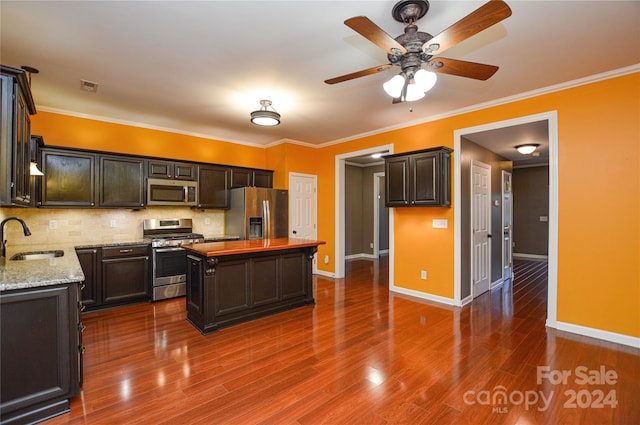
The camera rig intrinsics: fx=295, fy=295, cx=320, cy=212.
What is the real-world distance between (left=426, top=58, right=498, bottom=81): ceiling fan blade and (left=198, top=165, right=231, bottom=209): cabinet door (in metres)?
4.08

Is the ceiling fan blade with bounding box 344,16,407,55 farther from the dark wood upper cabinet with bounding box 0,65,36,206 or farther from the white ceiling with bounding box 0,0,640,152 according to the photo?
the dark wood upper cabinet with bounding box 0,65,36,206

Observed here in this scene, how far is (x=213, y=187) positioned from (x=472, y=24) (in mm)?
4532

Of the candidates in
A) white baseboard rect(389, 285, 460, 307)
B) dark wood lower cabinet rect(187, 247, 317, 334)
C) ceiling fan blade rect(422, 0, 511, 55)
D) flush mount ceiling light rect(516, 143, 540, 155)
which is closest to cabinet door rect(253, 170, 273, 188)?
dark wood lower cabinet rect(187, 247, 317, 334)

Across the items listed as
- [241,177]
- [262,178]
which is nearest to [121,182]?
[241,177]

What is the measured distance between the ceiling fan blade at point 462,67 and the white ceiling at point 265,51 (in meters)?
0.36

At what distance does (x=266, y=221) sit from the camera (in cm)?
529

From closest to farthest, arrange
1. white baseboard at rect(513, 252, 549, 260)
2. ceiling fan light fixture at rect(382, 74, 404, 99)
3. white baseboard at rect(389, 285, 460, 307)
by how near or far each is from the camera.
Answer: ceiling fan light fixture at rect(382, 74, 404, 99)
white baseboard at rect(389, 285, 460, 307)
white baseboard at rect(513, 252, 549, 260)

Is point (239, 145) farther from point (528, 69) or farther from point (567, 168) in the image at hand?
point (567, 168)

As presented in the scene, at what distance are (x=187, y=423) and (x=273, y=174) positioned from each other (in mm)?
4724

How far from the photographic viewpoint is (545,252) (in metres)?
7.90

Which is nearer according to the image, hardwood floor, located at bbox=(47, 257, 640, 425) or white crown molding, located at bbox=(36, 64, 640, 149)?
hardwood floor, located at bbox=(47, 257, 640, 425)

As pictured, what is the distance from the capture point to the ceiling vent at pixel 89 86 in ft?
10.8

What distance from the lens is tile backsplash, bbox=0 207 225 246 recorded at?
3.81m

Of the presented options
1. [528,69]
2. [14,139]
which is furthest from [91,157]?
[528,69]
